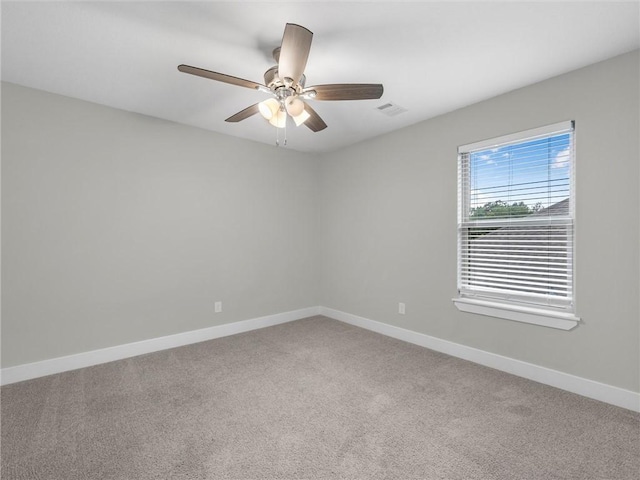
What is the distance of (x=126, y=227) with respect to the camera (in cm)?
315

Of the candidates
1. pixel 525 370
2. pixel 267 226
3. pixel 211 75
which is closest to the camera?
pixel 211 75

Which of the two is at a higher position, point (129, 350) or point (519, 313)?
point (519, 313)

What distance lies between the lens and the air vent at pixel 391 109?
9.86 feet

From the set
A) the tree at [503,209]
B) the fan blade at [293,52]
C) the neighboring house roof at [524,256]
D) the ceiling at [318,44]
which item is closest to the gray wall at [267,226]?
the neighboring house roof at [524,256]

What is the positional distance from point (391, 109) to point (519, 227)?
161cm

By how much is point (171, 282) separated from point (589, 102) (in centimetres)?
408

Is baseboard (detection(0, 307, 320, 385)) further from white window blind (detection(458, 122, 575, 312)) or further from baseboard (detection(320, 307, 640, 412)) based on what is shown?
white window blind (detection(458, 122, 575, 312))

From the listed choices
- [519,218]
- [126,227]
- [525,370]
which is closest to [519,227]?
[519,218]

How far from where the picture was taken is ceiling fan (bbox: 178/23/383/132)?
1.64 meters

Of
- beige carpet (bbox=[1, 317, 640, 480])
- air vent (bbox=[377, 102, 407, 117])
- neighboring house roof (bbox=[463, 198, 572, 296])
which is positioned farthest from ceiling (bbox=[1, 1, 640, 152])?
beige carpet (bbox=[1, 317, 640, 480])

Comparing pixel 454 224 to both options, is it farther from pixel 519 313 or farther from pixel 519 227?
pixel 519 313

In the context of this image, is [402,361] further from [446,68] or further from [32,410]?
[32,410]

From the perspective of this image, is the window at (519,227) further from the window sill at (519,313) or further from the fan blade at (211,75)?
the fan blade at (211,75)

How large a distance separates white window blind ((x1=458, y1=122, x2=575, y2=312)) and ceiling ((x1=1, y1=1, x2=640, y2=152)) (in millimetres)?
539
